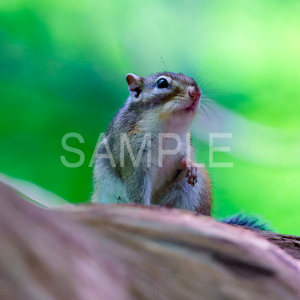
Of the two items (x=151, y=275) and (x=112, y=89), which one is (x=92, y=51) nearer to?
(x=112, y=89)

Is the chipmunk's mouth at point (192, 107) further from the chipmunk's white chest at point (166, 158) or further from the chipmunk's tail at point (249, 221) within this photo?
the chipmunk's tail at point (249, 221)

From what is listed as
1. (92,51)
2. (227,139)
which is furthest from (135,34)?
(227,139)

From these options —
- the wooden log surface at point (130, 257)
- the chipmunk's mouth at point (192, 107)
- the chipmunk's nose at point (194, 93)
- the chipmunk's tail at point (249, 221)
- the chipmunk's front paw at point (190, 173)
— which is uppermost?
the chipmunk's nose at point (194, 93)

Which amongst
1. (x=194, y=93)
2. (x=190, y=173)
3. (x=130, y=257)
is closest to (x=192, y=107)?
(x=194, y=93)

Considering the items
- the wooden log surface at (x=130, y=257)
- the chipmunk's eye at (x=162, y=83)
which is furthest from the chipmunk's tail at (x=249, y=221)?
the wooden log surface at (x=130, y=257)

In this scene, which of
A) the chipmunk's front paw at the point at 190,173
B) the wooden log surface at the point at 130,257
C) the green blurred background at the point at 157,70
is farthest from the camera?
Result: the green blurred background at the point at 157,70

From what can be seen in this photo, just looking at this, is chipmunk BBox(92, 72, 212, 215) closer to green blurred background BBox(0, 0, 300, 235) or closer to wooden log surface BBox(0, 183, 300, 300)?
green blurred background BBox(0, 0, 300, 235)

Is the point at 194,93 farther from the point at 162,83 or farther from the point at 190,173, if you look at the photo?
the point at 190,173
